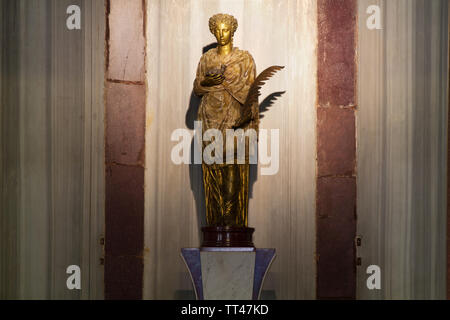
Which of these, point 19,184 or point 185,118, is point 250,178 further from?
point 19,184

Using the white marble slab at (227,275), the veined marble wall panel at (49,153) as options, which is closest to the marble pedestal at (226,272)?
the white marble slab at (227,275)

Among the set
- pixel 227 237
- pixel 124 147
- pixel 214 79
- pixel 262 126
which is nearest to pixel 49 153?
pixel 124 147

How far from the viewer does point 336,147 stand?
8.29 metres

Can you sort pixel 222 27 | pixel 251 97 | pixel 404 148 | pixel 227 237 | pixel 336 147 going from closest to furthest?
pixel 227 237 → pixel 251 97 → pixel 222 27 → pixel 404 148 → pixel 336 147

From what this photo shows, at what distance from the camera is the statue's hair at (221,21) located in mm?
7824

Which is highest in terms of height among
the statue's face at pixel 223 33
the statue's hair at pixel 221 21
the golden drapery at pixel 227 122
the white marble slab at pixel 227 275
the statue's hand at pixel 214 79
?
the statue's hair at pixel 221 21

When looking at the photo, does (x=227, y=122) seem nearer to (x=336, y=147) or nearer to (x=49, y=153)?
(x=336, y=147)

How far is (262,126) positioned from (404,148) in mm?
1412

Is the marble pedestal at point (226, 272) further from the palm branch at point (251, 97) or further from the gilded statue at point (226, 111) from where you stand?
the palm branch at point (251, 97)

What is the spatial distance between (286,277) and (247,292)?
4.15ft

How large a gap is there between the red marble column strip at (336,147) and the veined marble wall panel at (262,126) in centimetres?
9

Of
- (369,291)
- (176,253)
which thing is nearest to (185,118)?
(176,253)

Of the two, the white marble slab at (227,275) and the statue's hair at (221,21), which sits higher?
the statue's hair at (221,21)

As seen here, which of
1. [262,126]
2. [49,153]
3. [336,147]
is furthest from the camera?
[262,126]
